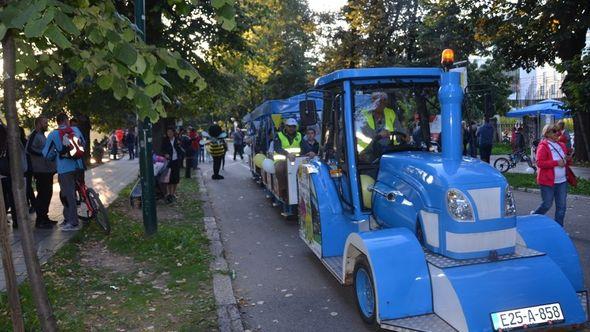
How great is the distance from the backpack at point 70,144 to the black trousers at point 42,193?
0.86 meters

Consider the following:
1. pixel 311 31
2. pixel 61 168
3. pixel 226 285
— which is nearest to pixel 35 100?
pixel 61 168

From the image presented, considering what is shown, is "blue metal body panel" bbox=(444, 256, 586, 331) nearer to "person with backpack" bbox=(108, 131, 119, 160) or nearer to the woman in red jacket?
the woman in red jacket

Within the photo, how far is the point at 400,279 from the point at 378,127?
6.92 feet

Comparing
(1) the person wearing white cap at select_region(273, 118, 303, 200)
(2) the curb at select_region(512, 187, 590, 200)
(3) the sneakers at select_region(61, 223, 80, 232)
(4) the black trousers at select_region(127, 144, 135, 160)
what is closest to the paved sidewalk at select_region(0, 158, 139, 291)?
(3) the sneakers at select_region(61, 223, 80, 232)

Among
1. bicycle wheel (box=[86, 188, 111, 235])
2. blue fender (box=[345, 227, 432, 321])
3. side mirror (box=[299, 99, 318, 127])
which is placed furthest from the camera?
bicycle wheel (box=[86, 188, 111, 235])

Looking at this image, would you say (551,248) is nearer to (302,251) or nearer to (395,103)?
(395,103)

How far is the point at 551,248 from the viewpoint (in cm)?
474

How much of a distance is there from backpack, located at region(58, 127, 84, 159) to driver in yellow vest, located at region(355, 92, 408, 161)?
4.89 metres

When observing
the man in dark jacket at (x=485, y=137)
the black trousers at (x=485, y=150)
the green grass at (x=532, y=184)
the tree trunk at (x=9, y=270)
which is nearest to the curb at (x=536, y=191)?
the green grass at (x=532, y=184)

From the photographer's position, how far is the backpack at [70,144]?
803 centimetres

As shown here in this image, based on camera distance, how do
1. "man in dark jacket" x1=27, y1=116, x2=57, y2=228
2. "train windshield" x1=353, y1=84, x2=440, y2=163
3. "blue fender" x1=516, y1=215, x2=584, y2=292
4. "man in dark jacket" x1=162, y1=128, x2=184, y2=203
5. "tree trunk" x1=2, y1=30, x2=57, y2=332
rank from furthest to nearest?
1. "man in dark jacket" x1=162, y1=128, x2=184, y2=203
2. "man in dark jacket" x1=27, y1=116, x2=57, y2=228
3. "train windshield" x1=353, y1=84, x2=440, y2=163
4. "blue fender" x1=516, y1=215, x2=584, y2=292
5. "tree trunk" x1=2, y1=30, x2=57, y2=332

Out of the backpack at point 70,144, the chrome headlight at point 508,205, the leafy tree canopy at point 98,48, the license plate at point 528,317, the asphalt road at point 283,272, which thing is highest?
the leafy tree canopy at point 98,48

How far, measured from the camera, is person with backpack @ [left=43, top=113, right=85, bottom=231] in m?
8.02

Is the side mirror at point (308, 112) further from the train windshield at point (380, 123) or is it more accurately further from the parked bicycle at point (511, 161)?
the parked bicycle at point (511, 161)
